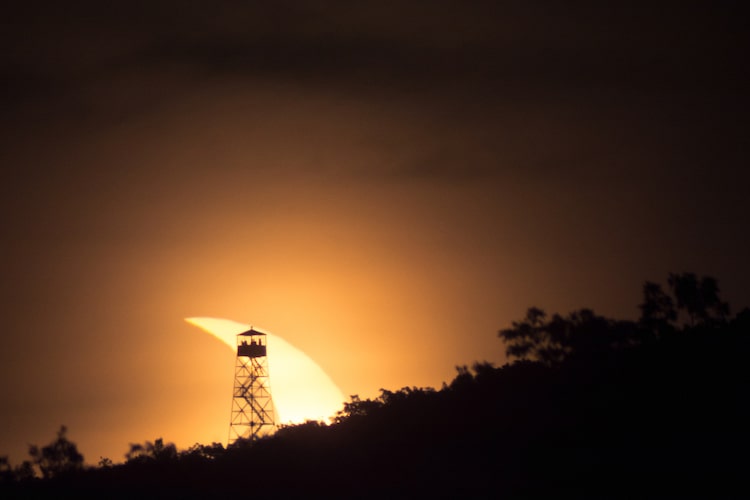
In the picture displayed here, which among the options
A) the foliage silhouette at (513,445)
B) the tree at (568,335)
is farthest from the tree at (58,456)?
the tree at (568,335)

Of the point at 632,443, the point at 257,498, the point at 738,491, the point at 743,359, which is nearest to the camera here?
the point at 738,491

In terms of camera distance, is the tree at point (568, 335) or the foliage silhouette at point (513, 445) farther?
the tree at point (568, 335)

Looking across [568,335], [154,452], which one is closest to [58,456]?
[154,452]

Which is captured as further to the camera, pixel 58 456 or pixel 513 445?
pixel 58 456

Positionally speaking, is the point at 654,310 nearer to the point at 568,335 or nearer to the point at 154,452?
the point at 568,335

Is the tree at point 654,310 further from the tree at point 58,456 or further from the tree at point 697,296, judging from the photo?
the tree at point 58,456

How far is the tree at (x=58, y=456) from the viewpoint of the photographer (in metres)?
47.7

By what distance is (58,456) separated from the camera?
5034 centimetres

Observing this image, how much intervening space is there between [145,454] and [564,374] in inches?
899

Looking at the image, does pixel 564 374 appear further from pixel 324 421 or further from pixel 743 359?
pixel 324 421

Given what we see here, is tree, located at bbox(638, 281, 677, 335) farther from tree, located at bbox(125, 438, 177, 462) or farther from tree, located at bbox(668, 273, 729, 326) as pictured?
tree, located at bbox(125, 438, 177, 462)

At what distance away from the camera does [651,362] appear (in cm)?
4966

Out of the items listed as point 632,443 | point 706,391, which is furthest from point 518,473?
point 706,391

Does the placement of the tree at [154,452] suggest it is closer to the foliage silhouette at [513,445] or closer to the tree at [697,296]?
the foliage silhouette at [513,445]
